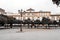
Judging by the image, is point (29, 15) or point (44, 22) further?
point (29, 15)

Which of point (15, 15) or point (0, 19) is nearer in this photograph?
point (0, 19)

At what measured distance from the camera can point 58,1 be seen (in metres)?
6.68

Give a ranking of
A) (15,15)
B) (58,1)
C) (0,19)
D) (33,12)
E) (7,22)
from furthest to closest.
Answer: (33,12) → (15,15) → (7,22) → (0,19) → (58,1)

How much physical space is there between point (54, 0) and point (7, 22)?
48805 millimetres

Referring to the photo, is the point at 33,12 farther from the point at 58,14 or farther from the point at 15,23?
the point at 15,23

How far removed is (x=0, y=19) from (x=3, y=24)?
3.04 meters

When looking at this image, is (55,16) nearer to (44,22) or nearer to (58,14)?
(58,14)

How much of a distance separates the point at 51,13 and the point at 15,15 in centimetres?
1443

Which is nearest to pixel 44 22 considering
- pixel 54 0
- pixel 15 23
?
pixel 15 23

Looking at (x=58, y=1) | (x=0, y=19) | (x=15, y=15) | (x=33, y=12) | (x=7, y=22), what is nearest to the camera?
(x=58, y=1)

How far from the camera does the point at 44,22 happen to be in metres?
55.1

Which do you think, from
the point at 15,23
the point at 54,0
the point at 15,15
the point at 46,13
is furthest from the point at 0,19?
the point at 54,0

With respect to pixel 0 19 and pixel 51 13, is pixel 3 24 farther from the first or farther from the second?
pixel 51 13

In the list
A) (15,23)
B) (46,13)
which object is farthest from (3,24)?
(46,13)
